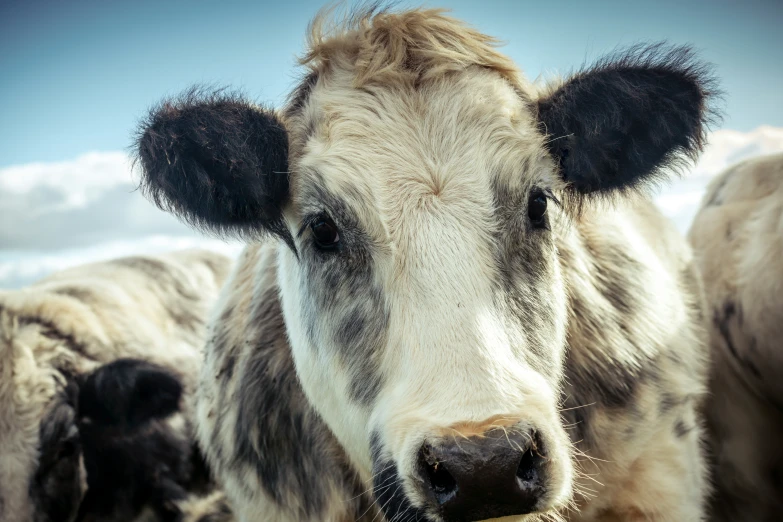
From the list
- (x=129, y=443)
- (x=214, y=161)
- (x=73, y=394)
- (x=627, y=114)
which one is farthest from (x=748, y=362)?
(x=73, y=394)

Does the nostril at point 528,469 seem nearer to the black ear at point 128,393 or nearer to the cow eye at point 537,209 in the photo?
the cow eye at point 537,209

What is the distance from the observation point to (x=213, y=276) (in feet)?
23.4

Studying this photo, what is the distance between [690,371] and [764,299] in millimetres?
975

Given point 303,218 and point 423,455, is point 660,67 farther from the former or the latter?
point 423,455

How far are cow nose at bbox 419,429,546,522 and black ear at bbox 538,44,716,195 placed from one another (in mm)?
1341

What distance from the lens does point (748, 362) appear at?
4375 mm

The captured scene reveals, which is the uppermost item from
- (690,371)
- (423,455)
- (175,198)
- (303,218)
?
(175,198)

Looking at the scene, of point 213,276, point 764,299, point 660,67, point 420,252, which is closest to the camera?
point 420,252

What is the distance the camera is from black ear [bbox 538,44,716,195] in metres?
2.91

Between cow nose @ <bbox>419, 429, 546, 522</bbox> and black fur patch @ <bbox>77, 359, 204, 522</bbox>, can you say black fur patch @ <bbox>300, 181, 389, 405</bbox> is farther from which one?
black fur patch @ <bbox>77, 359, 204, 522</bbox>

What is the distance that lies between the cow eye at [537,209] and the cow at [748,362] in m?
2.06

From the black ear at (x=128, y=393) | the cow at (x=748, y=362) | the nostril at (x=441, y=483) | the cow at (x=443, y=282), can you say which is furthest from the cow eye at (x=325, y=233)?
the cow at (x=748, y=362)

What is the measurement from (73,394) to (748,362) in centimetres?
415

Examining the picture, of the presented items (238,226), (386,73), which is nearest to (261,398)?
(238,226)
